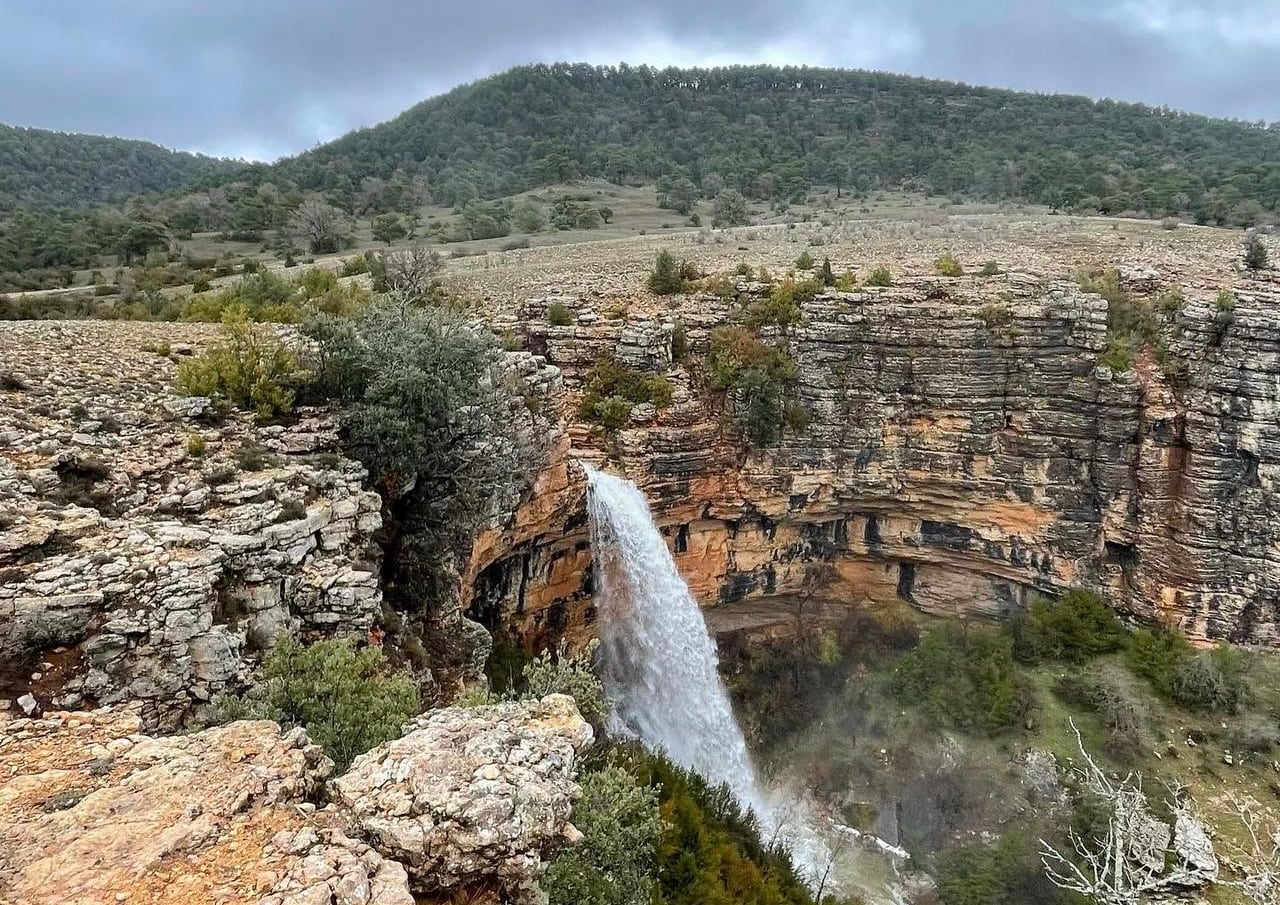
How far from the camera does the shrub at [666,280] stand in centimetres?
2114

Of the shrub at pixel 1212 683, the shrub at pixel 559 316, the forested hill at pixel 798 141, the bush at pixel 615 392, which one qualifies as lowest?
the shrub at pixel 1212 683

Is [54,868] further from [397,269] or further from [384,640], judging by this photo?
[397,269]

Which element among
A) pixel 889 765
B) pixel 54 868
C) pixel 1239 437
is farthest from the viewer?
pixel 889 765

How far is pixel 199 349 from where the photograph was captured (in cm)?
1179

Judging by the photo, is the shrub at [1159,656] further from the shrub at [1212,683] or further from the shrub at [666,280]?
the shrub at [666,280]

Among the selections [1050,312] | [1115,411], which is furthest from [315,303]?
[1115,411]

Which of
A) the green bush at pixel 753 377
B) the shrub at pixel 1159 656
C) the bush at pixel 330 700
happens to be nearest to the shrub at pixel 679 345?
the green bush at pixel 753 377

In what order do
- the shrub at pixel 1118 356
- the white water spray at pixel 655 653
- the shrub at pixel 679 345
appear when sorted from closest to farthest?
the white water spray at pixel 655 653 → the shrub at pixel 1118 356 → the shrub at pixel 679 345

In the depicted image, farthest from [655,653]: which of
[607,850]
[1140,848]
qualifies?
[1140,848]

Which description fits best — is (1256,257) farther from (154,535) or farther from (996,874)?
(154,535)

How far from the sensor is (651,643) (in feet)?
57.4

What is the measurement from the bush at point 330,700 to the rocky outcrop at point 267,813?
3.02 feet

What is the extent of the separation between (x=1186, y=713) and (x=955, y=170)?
41983 millimetres

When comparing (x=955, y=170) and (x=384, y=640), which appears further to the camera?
(x=955, y=170)
